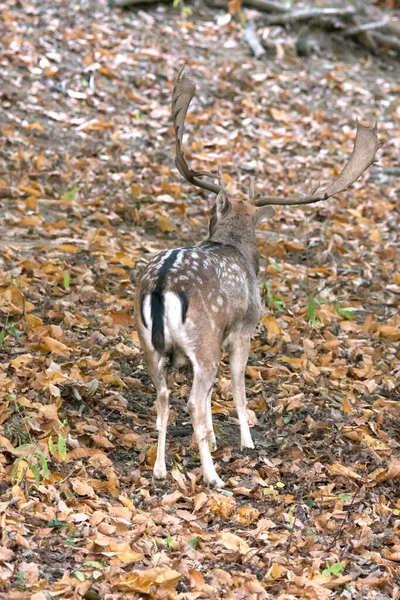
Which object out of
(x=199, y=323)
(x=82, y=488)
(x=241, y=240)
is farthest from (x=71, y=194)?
(x=82, y=488)

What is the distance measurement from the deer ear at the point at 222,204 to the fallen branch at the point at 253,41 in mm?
9673

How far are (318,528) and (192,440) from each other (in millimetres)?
1350

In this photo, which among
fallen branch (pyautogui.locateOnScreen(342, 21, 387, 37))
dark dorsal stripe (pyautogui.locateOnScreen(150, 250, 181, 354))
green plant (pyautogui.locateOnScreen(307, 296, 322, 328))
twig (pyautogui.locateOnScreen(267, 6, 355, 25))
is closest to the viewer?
dark dorsal stripe (pyautogui.locateOnScreen(150, 250, 181, 354))

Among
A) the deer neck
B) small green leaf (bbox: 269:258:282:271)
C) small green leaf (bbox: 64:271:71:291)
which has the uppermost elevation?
the deer neck

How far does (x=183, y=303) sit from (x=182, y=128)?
238cm

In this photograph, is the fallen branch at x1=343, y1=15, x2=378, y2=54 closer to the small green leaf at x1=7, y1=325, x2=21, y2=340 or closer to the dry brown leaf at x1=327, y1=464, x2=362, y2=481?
the small green leaf at x1=7, y1=325, x2=21, y2=340

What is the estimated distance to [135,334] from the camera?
817 cm

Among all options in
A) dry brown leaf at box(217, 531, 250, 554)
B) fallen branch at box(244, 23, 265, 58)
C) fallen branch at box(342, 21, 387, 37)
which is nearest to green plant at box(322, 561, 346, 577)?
dry brown leaf at box(217, 531, 250, 554)

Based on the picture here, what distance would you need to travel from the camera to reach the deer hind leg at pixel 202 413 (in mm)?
6129

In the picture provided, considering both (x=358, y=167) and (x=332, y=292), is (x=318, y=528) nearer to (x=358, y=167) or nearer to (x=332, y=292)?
(x=358, y=167)

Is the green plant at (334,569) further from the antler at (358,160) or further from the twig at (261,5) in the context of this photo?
the twig at (261,5)

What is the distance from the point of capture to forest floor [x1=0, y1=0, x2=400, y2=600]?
5.19 meters

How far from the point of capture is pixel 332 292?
33.3 ft

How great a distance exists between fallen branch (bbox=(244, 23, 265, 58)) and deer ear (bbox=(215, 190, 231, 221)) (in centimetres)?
967
